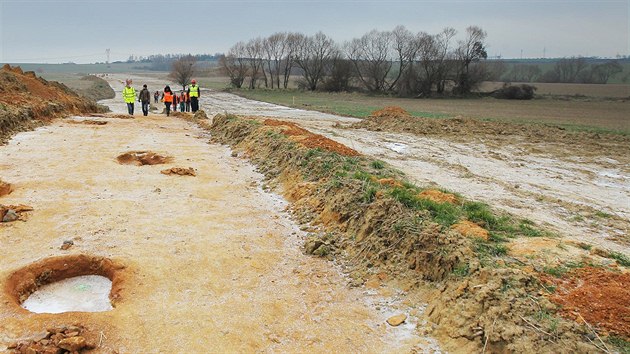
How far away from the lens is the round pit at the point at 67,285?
17.7 feet

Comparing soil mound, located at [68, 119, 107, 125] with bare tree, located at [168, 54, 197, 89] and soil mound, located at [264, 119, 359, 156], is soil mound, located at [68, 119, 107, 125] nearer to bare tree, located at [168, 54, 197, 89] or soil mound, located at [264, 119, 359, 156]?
soil mound, located at [264, 119, 359, 156]

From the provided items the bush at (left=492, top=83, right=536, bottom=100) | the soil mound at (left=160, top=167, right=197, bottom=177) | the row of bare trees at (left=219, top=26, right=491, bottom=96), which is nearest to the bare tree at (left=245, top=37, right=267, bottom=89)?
the row of bare trees at (left=219, top=26, right=491, bottom=96)

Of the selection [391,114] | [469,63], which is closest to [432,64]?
[469,63]

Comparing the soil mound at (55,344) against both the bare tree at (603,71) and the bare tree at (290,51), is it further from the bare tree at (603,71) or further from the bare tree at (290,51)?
the bare tree at (603,71)

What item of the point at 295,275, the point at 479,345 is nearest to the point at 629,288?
the point at 479,345

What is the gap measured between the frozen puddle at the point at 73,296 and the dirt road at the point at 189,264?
0.26 metres

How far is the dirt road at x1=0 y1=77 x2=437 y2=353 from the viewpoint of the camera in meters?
4.75

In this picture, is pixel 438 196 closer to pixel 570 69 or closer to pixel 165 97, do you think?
pixel 165 97

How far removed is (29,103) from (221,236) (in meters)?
15.4

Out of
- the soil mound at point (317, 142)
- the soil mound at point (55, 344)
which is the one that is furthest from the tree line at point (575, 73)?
the soil mound at point (55, 344)

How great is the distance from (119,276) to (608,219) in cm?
829

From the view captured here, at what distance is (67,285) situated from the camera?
594cm

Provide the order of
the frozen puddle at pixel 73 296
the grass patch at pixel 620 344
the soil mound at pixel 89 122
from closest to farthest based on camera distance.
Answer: the grass patch at pixel 620 344 < the frozen puddle at pixel 73 296 < the soil mound at pixel 89 122

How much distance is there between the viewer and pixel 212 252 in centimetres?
681
